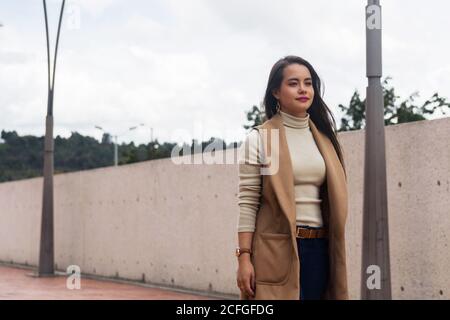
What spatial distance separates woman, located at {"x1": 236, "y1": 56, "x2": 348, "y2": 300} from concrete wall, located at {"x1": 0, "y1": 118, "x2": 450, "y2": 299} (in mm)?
5278

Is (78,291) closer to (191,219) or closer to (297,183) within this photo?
(191,219)

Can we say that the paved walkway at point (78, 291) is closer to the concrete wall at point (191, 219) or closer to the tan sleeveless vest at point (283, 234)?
the concrete wall at point (191, 219)

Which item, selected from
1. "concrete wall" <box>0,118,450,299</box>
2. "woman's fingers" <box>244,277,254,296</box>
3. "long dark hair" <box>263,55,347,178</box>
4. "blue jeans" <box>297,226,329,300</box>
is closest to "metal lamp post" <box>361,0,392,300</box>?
"concrete wall" <box>0,118,450,299</box>

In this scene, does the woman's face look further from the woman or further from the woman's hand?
the woman's hand

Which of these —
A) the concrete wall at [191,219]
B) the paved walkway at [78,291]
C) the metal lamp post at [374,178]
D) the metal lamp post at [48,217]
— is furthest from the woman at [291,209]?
the metal lamp post at [48,217]

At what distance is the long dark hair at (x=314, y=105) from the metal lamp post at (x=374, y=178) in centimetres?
436

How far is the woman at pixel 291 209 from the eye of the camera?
3.55 meters

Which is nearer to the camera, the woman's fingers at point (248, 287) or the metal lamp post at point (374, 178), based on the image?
the woman's fingers at point (248, 287)

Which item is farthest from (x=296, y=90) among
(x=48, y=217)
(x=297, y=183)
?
(x=48, y=217)

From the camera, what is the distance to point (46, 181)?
1847 cm

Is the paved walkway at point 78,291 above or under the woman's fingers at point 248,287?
under

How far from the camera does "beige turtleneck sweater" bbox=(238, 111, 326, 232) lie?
360 cm

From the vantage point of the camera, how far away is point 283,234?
3541mm

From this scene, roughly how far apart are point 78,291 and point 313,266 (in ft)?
37.7
